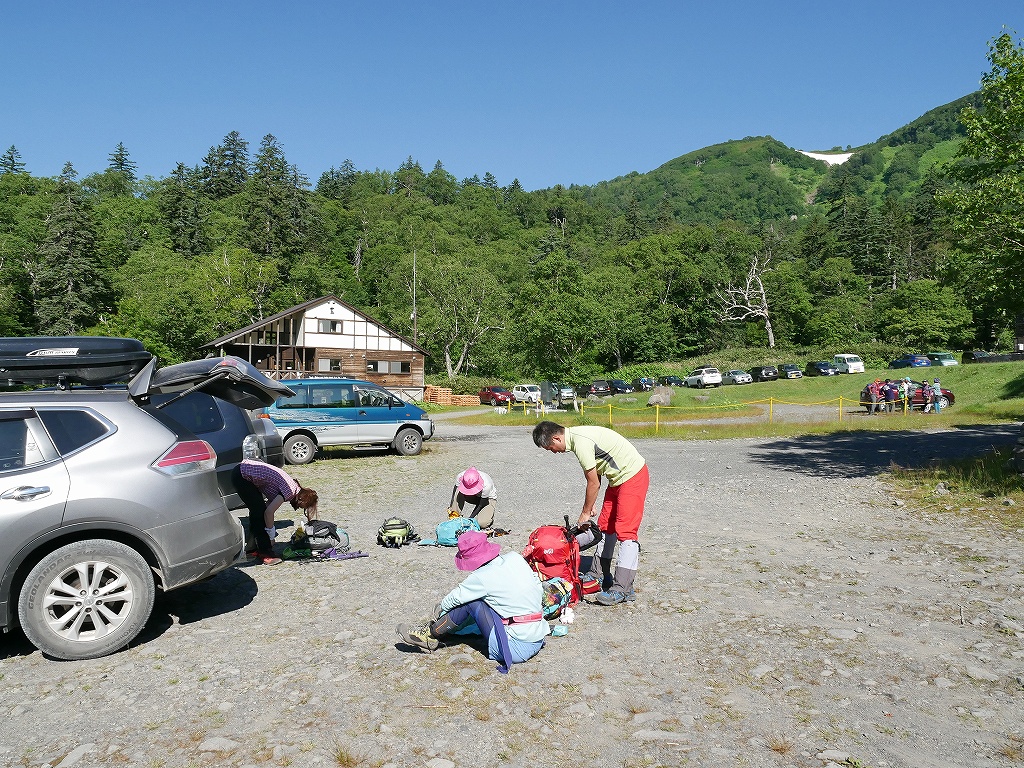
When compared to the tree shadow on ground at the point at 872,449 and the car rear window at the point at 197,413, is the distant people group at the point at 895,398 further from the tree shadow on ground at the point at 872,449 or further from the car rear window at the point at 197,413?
the car rear window at the point at 197,413

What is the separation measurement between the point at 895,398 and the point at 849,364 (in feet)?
92.4

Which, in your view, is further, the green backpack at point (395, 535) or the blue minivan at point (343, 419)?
the blue minivan at point (343, 419)

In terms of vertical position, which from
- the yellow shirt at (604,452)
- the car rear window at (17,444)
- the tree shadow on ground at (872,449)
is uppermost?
the car rear window at (17,444)

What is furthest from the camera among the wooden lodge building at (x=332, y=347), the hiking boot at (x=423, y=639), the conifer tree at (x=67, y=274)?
the conifer tree at (x=67, y=274)

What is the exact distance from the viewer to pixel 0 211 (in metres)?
85.6

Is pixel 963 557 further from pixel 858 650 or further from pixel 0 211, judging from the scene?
pixel 0 211

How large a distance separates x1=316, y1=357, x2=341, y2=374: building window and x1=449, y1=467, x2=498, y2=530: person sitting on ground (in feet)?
157

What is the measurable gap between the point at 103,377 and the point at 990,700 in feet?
22.5

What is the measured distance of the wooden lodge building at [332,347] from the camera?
5509 centimetres

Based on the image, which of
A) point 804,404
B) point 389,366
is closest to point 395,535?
point 804,404

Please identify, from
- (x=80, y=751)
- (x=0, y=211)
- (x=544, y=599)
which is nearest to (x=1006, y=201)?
(x=544, y=599)

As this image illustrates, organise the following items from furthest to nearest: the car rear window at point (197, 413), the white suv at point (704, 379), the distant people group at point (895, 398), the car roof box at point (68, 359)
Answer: the white suv at point (704, 379)
the distant people group at point (895, 398)
the car rear window at point (197, 413)
the car roof box at point (68, 359)

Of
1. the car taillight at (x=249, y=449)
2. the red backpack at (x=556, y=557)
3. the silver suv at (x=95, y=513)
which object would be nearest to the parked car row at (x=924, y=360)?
the car taillight at (x=249, y=449)

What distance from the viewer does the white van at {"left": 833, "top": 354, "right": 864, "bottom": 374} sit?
195 feet
